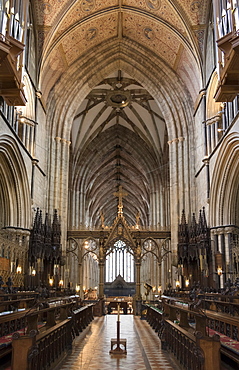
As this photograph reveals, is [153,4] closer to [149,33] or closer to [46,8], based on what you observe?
[149,33]

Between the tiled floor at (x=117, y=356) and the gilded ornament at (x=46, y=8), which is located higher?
the gilded ornament at (x=46, y=8)

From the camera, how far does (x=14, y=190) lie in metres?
16.8

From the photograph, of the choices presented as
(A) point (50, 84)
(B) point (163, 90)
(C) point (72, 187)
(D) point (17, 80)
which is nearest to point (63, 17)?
(A) point (50, 84)

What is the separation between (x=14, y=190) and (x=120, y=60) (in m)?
10.5

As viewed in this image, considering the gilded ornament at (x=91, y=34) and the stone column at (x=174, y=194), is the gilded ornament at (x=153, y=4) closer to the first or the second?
the gilded ornament at (x=91, y=34)

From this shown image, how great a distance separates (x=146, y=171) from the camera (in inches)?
1356

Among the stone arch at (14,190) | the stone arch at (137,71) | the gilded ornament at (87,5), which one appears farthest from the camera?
the stone arch at (137,71)

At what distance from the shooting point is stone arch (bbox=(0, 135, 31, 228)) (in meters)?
15.8

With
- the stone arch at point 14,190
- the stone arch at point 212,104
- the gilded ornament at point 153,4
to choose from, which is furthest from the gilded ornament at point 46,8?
the stone arch at point 212,104

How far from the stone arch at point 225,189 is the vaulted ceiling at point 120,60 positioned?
5.11 metres

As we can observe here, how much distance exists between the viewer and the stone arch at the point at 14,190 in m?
15.8

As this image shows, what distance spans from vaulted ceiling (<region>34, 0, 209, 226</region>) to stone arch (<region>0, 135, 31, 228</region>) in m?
5.47

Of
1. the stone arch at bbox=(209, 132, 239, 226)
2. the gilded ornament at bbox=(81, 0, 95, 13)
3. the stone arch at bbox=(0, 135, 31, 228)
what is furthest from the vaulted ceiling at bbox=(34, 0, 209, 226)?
the stone arch at bbox=(0, 135, 31, 228)

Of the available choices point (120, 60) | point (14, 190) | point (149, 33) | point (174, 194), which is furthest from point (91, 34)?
point (14, 190)
